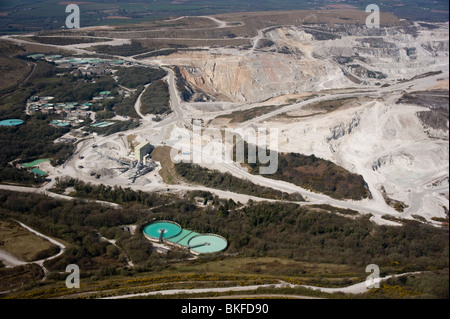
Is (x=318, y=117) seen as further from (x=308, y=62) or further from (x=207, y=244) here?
(x=308, y=62)

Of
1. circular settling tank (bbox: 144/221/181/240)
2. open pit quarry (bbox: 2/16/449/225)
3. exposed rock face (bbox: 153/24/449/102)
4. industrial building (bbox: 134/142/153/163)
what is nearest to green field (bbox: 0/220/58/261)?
circular settling tank (bbox: 144/221/181/240)

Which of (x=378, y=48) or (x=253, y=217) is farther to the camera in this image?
(x=378, y=48)

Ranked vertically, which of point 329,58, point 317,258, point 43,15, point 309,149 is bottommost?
point 317,258

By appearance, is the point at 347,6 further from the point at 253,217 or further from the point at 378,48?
the point at 253,217

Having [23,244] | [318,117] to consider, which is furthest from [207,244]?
[318,117]

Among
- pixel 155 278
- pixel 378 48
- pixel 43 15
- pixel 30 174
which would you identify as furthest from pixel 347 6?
pixel 155 278

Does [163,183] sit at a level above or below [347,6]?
below

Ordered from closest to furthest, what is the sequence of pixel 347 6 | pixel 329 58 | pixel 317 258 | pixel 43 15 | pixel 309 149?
pixel 317 258 < pixel 309 149 < pixel 329 58 < pixel 43 15 < pixel 347 6

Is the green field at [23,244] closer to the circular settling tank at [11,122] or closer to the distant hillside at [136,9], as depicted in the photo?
the circular settling tank at [11,122]

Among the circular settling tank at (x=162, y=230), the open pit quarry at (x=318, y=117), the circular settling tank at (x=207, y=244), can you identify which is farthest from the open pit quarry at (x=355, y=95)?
the circular settling tank at (x=162, y=230)
